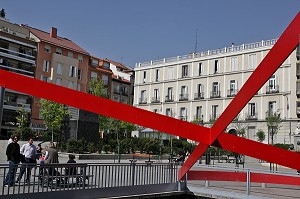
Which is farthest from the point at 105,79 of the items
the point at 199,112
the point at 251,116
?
the point at 251,116

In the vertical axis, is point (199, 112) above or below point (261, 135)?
above

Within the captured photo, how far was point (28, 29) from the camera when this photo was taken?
61000 millimetres

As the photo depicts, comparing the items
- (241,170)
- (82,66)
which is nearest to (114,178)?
(241,170)

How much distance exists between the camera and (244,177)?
1268cm

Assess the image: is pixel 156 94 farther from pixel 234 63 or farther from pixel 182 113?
pixel 234 63

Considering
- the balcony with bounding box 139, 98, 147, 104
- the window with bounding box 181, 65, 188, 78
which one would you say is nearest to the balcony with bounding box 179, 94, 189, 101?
the window with bounding box 181, 65, 188, 78

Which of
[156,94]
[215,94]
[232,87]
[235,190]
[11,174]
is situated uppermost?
[232,87]

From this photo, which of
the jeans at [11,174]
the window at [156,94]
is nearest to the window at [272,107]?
the window at [156,94]

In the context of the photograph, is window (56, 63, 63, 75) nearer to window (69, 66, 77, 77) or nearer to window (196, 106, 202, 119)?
window (69, 66, 77, 77)

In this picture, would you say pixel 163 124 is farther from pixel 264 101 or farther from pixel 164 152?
pixel 264 101

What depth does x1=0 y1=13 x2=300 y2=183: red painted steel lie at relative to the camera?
884cm

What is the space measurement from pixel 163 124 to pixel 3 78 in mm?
4012

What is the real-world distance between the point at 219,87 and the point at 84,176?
4897cm

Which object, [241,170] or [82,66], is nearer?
[241,170]
